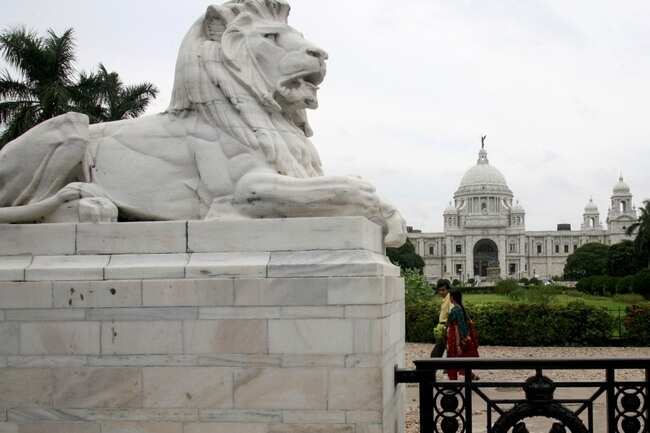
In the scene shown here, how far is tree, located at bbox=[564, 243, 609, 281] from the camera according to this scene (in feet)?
317

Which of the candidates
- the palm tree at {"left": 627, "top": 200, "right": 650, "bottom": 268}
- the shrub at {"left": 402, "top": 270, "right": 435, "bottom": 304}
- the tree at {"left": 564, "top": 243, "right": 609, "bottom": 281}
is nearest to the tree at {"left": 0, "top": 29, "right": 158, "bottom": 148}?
the shrub at {"left": 402, "top": 270, "right": 435, "bottom": 304}

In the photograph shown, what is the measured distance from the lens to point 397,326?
20.8ft

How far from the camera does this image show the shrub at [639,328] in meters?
21.1

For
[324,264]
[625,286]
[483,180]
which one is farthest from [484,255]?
[324,264]

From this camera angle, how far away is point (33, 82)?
24734 mm

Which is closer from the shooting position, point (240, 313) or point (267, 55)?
point (240, 313)

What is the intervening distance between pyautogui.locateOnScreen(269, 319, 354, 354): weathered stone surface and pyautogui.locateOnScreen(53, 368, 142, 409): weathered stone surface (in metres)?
1.00

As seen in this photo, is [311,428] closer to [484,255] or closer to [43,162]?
[43,162]

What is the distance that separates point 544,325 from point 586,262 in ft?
276

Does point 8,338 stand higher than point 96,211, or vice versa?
point 96,211

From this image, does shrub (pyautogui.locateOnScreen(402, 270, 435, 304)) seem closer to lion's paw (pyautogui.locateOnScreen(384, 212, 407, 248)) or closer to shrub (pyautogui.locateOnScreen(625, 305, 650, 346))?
shrub (pyautogui.locateOnScreen(625, 305, 650, 346))

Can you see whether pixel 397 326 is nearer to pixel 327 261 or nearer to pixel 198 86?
pixel 327 261

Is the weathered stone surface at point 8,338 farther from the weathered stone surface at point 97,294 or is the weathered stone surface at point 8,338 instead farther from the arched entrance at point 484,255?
the arched entrance at point 484,255

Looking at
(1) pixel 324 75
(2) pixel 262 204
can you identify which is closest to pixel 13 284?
(2) pixel 262 204
